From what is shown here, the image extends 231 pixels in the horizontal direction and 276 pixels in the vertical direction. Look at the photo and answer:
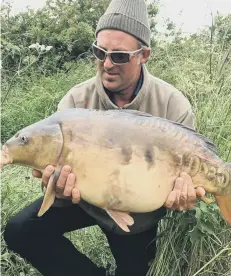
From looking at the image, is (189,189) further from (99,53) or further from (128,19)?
(128,19)

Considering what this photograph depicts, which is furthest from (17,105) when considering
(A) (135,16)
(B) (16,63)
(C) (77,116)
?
(C) (77,116)

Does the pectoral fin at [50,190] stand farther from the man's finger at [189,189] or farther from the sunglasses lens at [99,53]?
the sunglasses lens at [99,53]

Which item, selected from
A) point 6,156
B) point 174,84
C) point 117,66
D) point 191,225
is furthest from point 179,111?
point 174,84

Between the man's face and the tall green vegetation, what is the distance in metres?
0.46

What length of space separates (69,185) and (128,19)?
0.69 meters

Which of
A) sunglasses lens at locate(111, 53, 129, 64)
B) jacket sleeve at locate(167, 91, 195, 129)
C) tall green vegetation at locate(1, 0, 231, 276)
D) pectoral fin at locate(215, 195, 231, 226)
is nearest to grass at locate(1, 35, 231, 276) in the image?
tall green vegetation at locate(1, 0, 231, 276)

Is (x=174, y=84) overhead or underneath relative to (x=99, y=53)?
underneath

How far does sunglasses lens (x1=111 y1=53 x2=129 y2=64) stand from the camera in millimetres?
1897

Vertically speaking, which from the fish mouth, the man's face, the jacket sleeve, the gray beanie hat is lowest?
the fish mouth

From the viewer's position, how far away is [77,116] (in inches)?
63.8

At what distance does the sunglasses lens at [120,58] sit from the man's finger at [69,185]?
48cm

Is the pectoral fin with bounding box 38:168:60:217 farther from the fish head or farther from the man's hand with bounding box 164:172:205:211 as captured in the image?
the man's hand with bounding box 164:172:205:211

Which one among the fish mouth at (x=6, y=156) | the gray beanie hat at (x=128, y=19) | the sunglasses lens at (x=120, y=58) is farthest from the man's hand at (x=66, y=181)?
the gray beanie hat at (x=128, y=19)

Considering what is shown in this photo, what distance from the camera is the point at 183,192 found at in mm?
1649
